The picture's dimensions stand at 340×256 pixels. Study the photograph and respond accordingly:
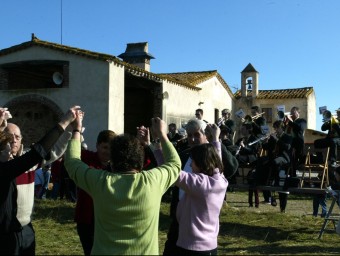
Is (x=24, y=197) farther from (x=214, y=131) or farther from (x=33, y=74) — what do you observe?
(x=33, y=74)

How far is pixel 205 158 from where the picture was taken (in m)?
3.71

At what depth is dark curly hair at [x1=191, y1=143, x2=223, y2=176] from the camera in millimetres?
3713

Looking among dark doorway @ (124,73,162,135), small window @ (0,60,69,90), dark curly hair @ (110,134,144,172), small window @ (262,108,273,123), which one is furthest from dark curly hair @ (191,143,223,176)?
small window @ (262,108,273,123)

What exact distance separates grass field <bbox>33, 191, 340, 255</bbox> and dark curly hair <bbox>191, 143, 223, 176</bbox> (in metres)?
3.44

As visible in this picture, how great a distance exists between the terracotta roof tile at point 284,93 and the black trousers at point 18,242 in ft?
101

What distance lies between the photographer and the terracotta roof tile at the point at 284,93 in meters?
32.7

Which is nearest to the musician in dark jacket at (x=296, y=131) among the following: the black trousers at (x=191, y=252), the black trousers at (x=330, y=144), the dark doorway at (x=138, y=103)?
the black trousers at (x=330, y=144)

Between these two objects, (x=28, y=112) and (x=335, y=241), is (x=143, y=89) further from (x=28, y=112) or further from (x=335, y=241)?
(x=335, y=241)

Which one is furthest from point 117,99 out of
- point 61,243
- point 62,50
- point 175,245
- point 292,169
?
point 175,245

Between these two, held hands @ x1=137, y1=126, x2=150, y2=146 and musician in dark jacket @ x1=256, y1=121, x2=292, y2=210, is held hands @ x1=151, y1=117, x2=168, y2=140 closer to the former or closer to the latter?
held hands @ x1=137, y1=126, x2=150, y2=146

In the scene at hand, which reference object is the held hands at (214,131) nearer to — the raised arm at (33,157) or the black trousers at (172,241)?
the black trousers at (172,241)

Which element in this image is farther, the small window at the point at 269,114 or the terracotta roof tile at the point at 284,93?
the small window at the point at 269,114

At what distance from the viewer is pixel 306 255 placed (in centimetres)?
693

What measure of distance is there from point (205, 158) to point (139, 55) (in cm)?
2489
